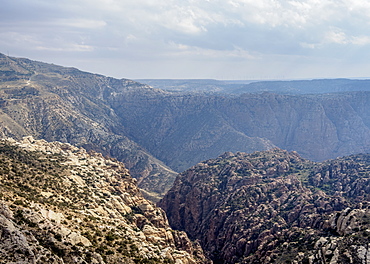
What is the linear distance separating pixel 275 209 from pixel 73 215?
82.8 metres

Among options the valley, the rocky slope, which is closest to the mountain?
the valley

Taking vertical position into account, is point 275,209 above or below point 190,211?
above

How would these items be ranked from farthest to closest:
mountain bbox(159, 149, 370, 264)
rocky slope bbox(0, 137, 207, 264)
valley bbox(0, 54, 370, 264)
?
mountain bbox(159, 149, 370, 264)
valley bbox(0, 54, 370, 264)
rocky slope bbox(0, 137, 207, 264)

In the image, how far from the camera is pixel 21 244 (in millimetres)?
46344

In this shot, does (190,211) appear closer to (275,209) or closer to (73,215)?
(275,209)

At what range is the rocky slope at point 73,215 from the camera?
52656 mm

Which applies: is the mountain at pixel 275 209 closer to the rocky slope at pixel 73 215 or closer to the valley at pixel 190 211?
the valley at pixel 190 211

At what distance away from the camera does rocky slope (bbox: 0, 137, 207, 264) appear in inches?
2073

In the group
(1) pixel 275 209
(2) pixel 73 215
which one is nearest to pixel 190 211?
(1) pixel 275 209

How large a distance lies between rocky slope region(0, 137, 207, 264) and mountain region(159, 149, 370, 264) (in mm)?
18788

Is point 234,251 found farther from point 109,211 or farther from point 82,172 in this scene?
point 82,172

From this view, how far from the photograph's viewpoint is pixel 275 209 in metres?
133

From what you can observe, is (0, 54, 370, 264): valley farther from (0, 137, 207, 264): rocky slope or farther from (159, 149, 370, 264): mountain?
(159, 149, 370, 264): mountain

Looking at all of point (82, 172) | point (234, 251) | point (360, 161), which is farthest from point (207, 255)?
point (360, 161)
